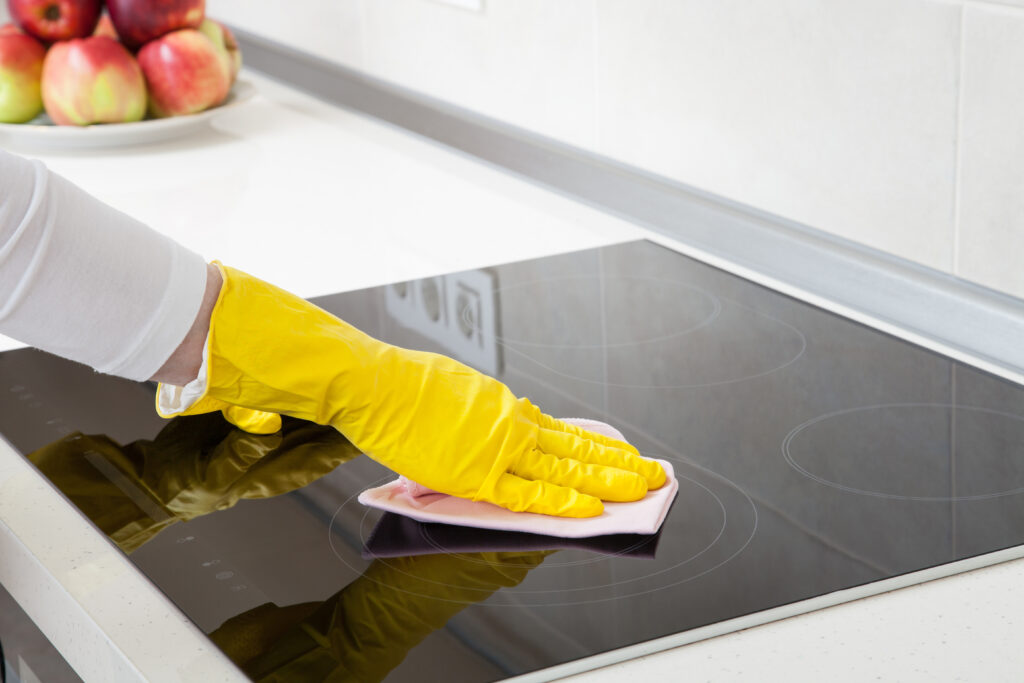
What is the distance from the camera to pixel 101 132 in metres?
1.52

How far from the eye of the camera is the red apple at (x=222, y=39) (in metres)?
1.64

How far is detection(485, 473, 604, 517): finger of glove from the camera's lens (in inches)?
26.3

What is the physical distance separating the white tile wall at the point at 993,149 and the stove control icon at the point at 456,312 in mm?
372

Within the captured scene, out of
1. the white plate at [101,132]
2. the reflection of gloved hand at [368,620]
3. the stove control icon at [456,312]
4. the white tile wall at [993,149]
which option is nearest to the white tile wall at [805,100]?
the white tile wall at [993,149]

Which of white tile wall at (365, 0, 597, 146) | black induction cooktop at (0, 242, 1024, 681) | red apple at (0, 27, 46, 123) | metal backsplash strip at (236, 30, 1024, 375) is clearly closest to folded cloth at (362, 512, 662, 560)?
black induction cooktop at (0, 242, 1024, 681)

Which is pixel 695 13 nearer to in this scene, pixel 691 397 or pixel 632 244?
pixel 632 244

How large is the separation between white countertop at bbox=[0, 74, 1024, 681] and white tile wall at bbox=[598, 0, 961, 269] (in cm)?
11

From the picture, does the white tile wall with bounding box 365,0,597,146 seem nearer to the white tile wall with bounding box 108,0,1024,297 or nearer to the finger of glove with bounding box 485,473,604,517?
the white tile wall with bounding box 108,0,1024,297

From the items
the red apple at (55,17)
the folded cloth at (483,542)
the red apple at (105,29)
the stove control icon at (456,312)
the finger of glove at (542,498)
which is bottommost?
the stove control icon at (456,312)

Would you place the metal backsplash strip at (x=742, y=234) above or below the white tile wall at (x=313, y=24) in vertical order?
below

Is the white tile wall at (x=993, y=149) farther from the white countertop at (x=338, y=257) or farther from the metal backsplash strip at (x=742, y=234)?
the white countertop at (x=338, y=257)

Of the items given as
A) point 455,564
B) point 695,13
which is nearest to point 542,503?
point 455,564

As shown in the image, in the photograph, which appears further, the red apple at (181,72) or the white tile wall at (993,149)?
the red apple at (181,72)

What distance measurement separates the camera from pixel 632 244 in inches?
46.7
